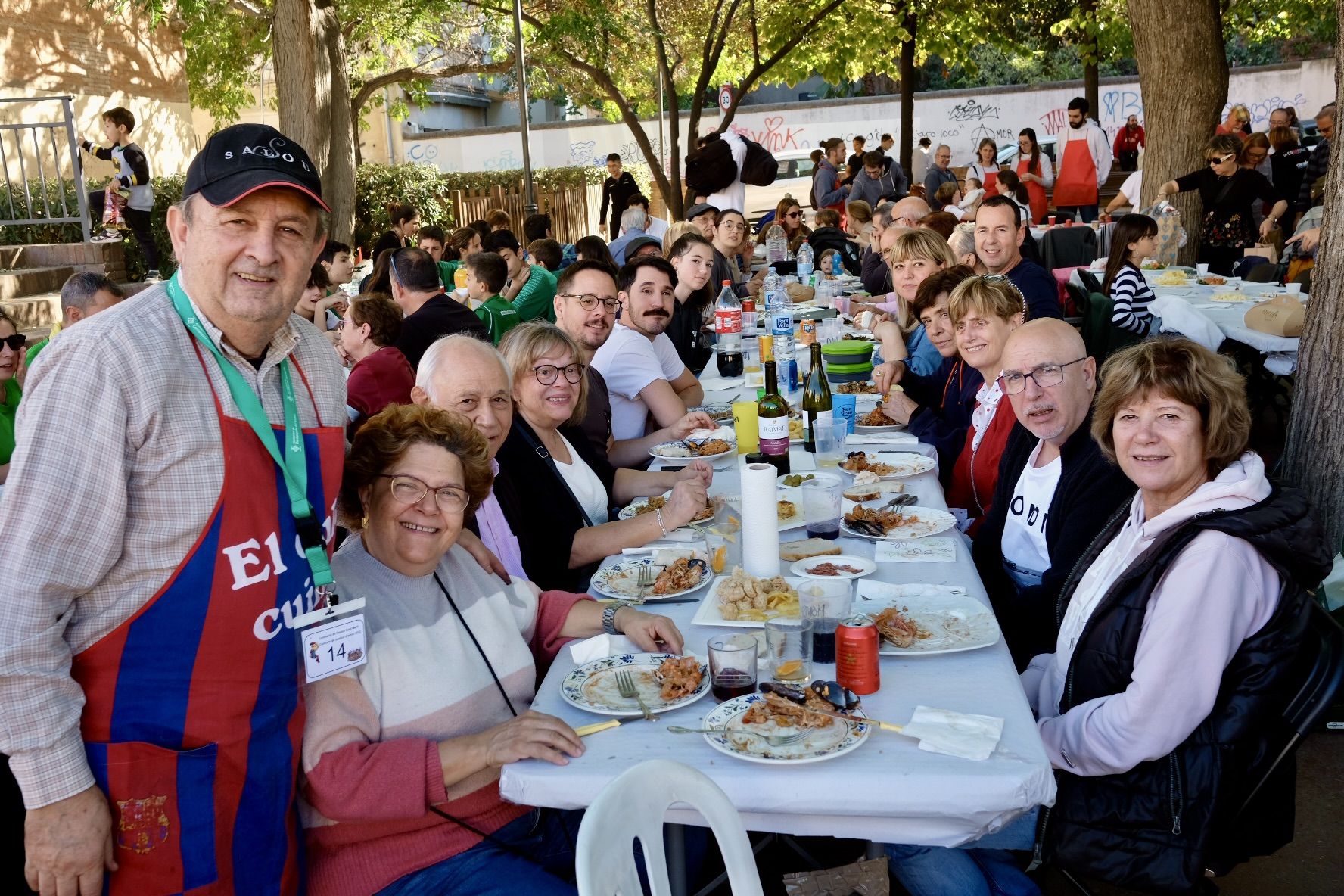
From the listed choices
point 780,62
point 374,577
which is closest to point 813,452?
point 374,577

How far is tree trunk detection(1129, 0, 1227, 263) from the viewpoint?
9.41 metres

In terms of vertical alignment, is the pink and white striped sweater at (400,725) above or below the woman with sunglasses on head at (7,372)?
below

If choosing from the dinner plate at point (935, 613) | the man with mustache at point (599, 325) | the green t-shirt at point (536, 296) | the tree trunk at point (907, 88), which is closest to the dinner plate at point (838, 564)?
the dinner plate at point (935, 613)

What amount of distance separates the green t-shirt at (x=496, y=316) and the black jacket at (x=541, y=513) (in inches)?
159

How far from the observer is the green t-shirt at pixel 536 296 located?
853cm

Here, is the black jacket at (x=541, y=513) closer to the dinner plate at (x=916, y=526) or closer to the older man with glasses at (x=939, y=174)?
the dinner plate at (x=916, y=526)

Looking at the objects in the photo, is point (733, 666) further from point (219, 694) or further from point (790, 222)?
point (790, 222)

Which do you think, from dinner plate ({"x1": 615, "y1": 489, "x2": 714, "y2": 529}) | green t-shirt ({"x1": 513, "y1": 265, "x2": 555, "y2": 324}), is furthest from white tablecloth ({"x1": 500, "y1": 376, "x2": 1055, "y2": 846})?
green t-shirt ({"x1": 513, "y1": 265, "x2": 555, "y2": 324})

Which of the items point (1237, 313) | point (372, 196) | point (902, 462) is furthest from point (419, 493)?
point (372, 196)

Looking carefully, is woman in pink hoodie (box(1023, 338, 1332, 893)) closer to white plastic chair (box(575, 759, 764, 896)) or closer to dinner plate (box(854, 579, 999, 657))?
dinner plate (box(854, 579, 999, 657))

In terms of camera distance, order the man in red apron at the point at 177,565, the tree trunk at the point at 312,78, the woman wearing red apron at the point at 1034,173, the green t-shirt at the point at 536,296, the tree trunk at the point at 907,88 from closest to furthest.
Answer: the man in red apron at the point at 177,565
the green t-shirt at the point at 536,296
the tree trunk at the point at 312,78
the woman wearing red apron at the point at 1034,173
the tree trunk at the point at 907,88

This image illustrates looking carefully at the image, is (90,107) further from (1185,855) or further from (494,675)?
(1185,855)

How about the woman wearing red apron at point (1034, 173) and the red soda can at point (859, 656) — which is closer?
the red soda can at point (859, 656)

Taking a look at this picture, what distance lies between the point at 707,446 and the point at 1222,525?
2367 millimetres
